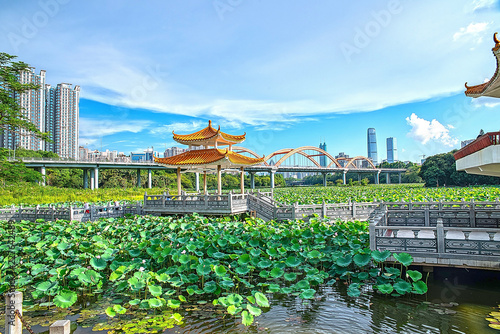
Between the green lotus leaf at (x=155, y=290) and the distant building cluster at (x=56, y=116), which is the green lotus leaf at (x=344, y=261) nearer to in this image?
the green lotus leaf at (x=155, y=290)

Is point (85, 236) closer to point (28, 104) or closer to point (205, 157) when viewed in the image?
point (205, 157)

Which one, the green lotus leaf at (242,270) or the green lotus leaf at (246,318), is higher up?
the green lotus leaf at (242,270)

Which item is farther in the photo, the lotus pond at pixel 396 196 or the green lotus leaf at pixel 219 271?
the lotus pond at pixel 396 196

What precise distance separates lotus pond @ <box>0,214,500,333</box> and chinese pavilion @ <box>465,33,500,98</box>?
4.64 m

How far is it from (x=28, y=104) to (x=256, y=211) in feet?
213

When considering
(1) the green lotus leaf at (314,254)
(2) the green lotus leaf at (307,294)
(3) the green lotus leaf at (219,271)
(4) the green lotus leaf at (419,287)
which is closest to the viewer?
(2) the green lotus leaf at (307,294)

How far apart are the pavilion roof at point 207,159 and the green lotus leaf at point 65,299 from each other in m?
11.5

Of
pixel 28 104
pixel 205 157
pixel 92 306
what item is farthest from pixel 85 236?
pixel 28 104

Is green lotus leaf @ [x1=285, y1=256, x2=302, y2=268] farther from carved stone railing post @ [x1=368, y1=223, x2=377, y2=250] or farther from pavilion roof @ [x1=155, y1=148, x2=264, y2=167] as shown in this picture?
pavilion roof @ [x1=155, y1=148, x2=264, y2=167]

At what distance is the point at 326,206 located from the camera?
15.0 meters

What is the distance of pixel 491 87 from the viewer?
767cm

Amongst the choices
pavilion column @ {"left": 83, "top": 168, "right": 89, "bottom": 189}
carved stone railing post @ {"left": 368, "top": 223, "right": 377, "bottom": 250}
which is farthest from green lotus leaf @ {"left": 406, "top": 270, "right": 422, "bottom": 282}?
pavilion column @ {"left": 83, "top": 168, "right": 89, "bottom": 189}

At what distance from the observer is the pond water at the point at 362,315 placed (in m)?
5.71

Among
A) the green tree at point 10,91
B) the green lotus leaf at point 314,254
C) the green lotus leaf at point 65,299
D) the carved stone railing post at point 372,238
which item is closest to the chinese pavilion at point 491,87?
the carved stone railing post at point 372,238
